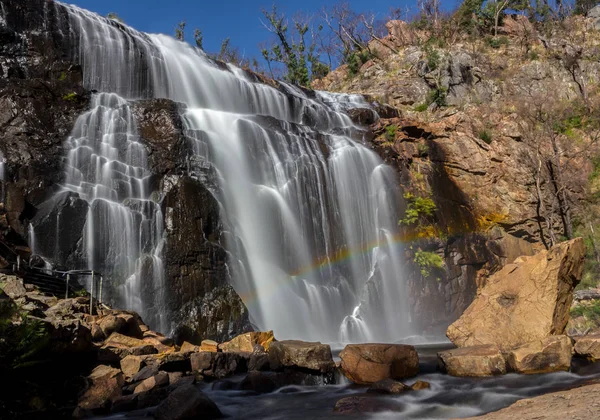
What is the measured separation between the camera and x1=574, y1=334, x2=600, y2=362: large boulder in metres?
10.0

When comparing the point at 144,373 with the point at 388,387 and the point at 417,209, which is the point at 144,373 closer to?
the point at 388,387

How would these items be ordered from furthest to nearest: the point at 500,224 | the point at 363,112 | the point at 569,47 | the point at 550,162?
1. the point at 569,47
2. the point at 363,112
3. the point at 550,162
4. the point at 500,224

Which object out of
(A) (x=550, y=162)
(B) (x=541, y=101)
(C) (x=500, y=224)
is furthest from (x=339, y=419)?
(B) (x=541, y=101)

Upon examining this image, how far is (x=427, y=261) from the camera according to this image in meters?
21.2

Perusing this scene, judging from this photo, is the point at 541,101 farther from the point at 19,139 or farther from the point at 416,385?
the point at 19,139

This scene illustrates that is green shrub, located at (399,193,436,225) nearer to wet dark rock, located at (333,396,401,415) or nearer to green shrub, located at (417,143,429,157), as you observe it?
green shrub, located at (417,143,429,157)

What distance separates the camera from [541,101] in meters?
29.5

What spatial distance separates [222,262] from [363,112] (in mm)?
16776

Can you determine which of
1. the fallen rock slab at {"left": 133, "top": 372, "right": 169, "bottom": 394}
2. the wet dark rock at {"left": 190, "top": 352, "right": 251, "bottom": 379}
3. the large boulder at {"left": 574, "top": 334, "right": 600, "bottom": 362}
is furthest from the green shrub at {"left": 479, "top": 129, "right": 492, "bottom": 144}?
the fallen rock slab at {"left": 133, "top": 372, "right": 169, "bottom": 394}

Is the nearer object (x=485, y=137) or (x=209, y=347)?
(x=209, y=347)

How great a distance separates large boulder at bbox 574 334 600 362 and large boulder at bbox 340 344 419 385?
3673mm

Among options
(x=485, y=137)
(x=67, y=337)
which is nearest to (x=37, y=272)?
(x=67, y=337)

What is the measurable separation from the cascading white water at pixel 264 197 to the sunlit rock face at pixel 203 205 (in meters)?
0.06

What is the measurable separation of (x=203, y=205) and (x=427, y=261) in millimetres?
10891
